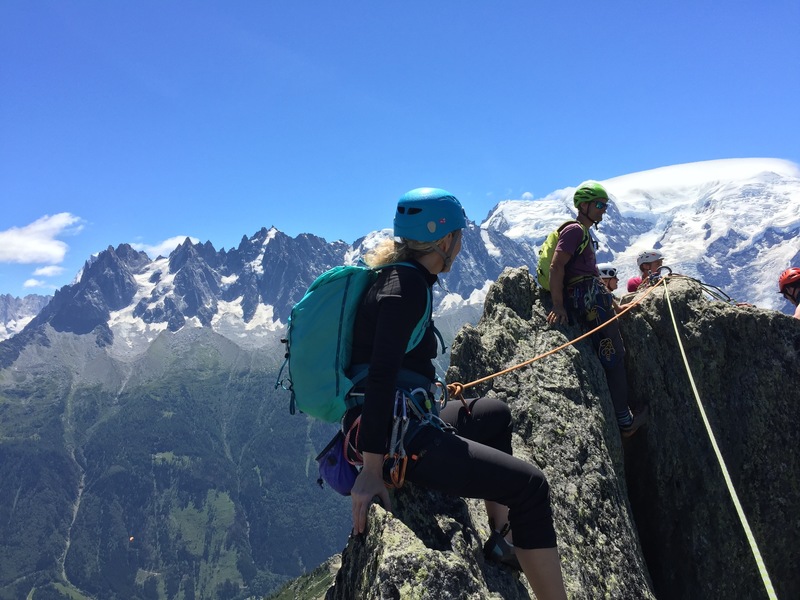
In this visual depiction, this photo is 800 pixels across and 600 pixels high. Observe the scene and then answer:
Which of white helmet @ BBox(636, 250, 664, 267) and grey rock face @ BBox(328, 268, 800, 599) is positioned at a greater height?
white helmet @ BBox(636, 250, 664, 267)

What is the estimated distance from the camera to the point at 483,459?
270 inches

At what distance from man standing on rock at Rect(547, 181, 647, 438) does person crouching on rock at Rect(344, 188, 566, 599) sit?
6591mm

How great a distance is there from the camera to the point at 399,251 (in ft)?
24.2

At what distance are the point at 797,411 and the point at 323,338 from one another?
11336 mm

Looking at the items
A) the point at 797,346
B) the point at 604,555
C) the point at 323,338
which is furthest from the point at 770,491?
the point at 323,338

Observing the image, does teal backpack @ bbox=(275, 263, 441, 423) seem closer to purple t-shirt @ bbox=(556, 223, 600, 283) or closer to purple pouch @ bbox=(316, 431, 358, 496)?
purple pouch @ bbox=(316, 431, 358, 496)

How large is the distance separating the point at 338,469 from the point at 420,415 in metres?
1.40

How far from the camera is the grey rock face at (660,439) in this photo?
33.4ft

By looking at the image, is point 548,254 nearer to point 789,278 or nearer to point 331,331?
point 789,278

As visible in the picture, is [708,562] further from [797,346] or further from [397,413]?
[397,413]

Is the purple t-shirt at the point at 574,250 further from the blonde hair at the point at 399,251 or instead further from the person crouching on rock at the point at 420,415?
the blonde hair at the point at 399,251

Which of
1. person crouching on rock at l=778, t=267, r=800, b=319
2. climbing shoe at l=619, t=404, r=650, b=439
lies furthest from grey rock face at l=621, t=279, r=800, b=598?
person crouching on rock at l=778, t=267, r=800, b=319

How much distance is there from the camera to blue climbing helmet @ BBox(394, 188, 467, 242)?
7359mm

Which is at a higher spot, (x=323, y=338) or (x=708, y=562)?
(x=323, y=338)
